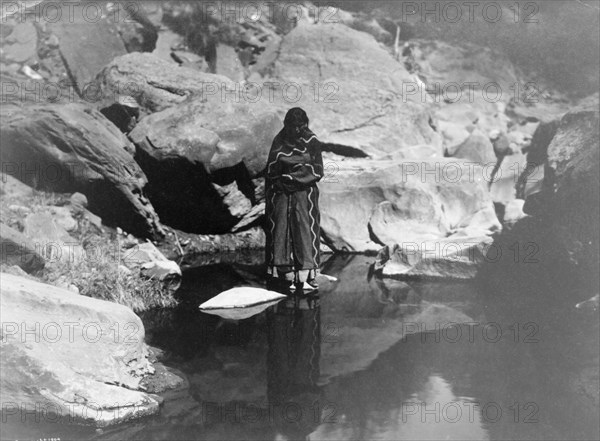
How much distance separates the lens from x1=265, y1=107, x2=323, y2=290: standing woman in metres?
10.3

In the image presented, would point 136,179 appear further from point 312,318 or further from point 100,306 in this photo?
point 100,306

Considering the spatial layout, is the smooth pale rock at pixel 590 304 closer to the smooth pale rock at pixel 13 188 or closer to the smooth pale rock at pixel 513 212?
the smooth pale rock at pixel 513 212

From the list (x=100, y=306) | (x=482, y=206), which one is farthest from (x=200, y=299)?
(x=482, y=206)

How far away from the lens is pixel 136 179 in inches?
507

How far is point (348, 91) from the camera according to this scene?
18797 mm

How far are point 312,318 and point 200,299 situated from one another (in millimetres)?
1668

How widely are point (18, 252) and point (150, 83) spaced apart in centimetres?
741

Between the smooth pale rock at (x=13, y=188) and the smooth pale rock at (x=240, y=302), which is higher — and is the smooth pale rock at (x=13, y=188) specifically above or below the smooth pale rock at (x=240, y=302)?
above

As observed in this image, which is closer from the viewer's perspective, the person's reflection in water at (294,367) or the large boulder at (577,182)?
the person's reflection in water at (294,367)

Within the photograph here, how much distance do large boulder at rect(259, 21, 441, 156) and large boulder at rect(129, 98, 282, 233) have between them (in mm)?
4122

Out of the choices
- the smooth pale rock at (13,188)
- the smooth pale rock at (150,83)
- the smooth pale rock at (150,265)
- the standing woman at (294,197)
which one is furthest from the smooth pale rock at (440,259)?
the smooth pale rock at (13,188)

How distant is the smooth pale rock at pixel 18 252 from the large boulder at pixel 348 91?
980 cm

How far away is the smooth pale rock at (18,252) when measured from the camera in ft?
25.7

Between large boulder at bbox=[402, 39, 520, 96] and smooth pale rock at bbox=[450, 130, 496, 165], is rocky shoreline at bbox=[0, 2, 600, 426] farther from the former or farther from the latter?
large boulder at bbox=[402, 39, 520, 96]
